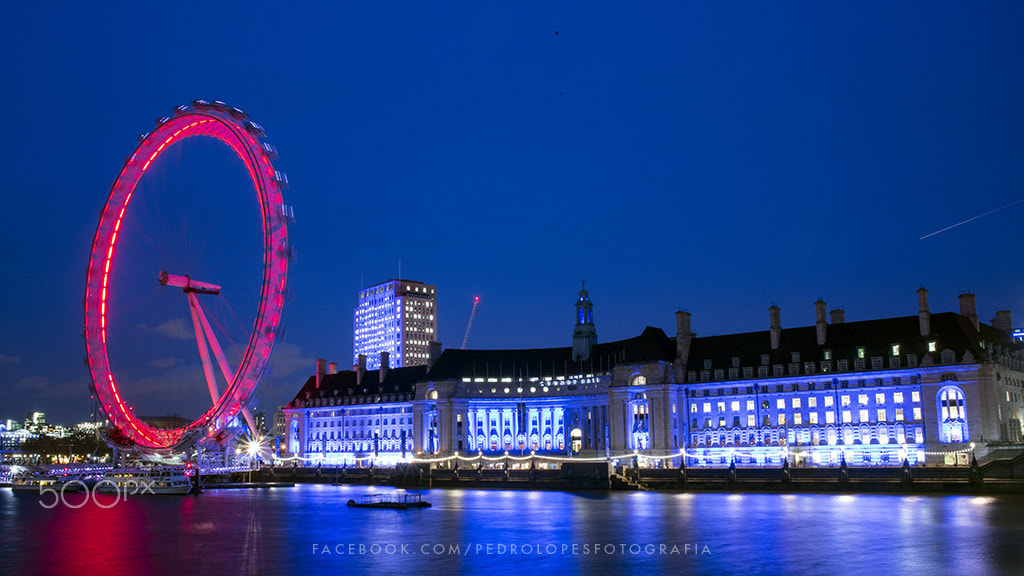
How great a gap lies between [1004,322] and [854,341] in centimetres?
1981

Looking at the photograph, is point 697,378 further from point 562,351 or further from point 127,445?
point 127,445

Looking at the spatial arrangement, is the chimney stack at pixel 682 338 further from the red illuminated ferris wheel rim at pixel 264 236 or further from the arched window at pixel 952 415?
the red illuminated ferris wheel rim at pixel 264 236

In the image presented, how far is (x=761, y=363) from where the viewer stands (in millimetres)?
125500

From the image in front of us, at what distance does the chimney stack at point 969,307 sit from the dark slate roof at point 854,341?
31.6 inches

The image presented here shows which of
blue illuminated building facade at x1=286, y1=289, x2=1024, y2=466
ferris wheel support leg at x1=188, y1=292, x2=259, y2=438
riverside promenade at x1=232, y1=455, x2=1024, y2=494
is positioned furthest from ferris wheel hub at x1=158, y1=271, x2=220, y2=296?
blue illuminated building facade at x1=286, y1=289, x2=1024, y2=466

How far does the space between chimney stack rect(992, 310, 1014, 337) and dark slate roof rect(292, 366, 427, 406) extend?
8861 centimetres

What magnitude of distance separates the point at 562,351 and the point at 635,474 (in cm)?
6031

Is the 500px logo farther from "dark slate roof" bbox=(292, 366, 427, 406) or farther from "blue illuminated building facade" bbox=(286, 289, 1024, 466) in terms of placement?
"dark slate roof" bbox=(292, 366, 427, 406)

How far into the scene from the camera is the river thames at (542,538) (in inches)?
1420

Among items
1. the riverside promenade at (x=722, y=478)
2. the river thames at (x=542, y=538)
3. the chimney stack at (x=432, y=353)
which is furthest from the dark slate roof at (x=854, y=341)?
the chimney stack at (x=432, y=353)

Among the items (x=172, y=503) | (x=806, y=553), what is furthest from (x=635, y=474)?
(x=806, y=553)

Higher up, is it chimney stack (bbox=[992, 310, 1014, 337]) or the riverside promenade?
chimney stack (bbox=[992, 310, 1014, 337])

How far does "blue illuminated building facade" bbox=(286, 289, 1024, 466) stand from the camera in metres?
108

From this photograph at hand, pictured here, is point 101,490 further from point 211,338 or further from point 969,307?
point 969,307
